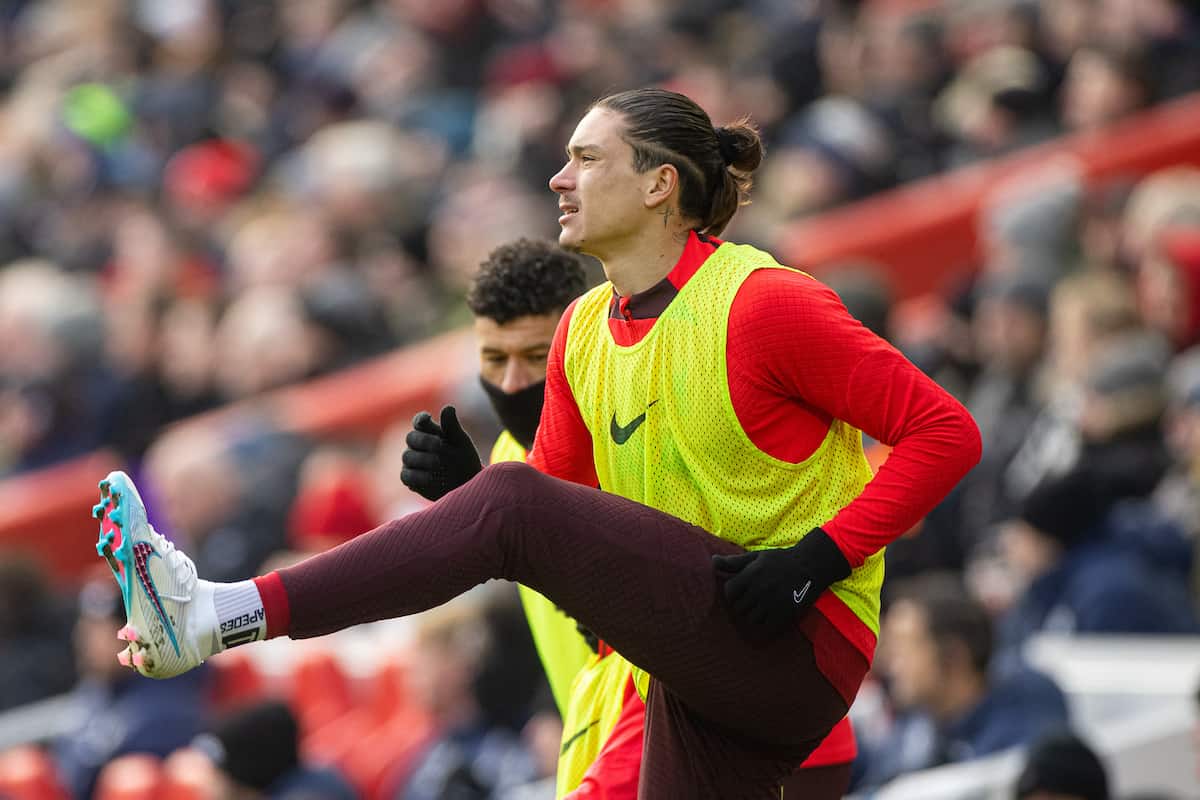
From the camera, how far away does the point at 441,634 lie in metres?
6.94

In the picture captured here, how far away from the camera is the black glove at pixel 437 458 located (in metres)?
3.71

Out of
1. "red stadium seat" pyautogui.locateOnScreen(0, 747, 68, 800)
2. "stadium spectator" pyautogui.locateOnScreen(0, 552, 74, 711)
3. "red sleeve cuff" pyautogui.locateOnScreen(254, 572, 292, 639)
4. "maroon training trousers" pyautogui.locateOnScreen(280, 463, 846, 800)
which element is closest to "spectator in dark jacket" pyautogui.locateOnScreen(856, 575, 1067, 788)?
"maroon training trousers" pyautogui.locateOnScreen(280, 463, 846, 800)

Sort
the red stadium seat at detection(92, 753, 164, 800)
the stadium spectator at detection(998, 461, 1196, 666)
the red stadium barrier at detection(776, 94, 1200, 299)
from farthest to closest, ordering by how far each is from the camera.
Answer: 1. the red stadium barrier at detection(776, 94, 1200, 299)
2. the red stadium seat at detection(92, 753, 164, 800)
3. the stadium spectator at detection(998, 461, 1196, 666)

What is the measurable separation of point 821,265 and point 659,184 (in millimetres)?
5993

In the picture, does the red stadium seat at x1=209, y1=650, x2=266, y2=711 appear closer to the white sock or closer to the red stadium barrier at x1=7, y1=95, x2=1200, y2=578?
the red stadium barrier at x1=7, y1=95, x2=1200, y2=578

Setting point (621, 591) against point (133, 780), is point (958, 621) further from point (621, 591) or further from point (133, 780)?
point (133, 780)

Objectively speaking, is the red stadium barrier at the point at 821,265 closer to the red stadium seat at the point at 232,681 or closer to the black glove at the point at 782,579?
the red stadium seat at the point at 232,681

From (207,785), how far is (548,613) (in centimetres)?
262

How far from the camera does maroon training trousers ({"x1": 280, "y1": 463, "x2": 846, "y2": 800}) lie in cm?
336

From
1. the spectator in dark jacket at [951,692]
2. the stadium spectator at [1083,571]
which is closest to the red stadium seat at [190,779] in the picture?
the spectator in dark jacket at [951,692]

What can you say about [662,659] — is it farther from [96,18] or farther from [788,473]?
[96,18]

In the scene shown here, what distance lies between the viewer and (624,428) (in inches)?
145

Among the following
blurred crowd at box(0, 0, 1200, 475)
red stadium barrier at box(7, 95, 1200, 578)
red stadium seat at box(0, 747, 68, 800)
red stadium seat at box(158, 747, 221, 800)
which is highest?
blurred crowd at box(0, 0, 1200, 475)

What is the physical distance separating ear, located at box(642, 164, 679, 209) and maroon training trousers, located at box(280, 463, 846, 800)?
21.8 inches
